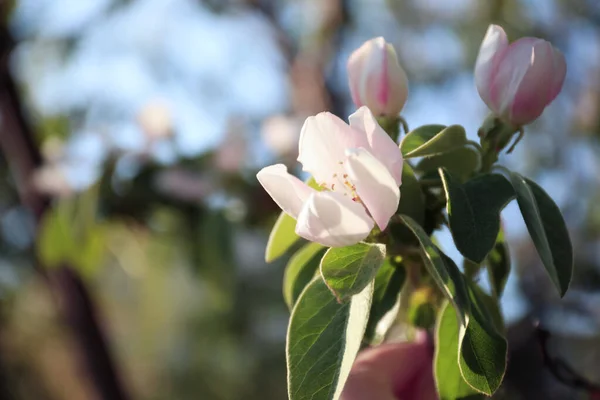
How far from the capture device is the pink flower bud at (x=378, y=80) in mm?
344

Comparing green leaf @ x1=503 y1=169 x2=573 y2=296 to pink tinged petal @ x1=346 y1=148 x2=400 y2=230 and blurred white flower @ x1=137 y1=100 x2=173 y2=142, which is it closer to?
pink tinged petal @ x1=346 y1=148 x2=400 y2=230

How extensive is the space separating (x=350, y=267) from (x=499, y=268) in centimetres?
12

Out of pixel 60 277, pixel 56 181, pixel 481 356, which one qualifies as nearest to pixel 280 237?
pixel 481 356

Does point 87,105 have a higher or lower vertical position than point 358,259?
lower

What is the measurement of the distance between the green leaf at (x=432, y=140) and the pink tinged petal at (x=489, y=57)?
0.10ft

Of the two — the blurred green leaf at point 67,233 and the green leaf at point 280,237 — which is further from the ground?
the green leaf at point 280,237

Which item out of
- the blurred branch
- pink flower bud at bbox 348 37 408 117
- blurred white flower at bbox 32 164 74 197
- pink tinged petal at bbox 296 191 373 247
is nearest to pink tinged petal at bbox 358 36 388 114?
pink flower bud at bbox 348 37 408 117

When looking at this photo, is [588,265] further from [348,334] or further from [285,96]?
[348,334]

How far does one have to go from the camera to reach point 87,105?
1.93m

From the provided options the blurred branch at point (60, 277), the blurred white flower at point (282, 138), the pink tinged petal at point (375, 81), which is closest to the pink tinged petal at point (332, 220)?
the pink tinged petal at point (375, 81)

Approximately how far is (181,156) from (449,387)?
73 cm

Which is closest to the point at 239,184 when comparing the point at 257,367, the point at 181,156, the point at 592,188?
the point at 181,156

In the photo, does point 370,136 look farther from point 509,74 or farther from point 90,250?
point 90,250

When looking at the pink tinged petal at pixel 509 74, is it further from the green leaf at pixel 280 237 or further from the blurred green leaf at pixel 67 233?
the blurred green leaf at pixel 67 233
